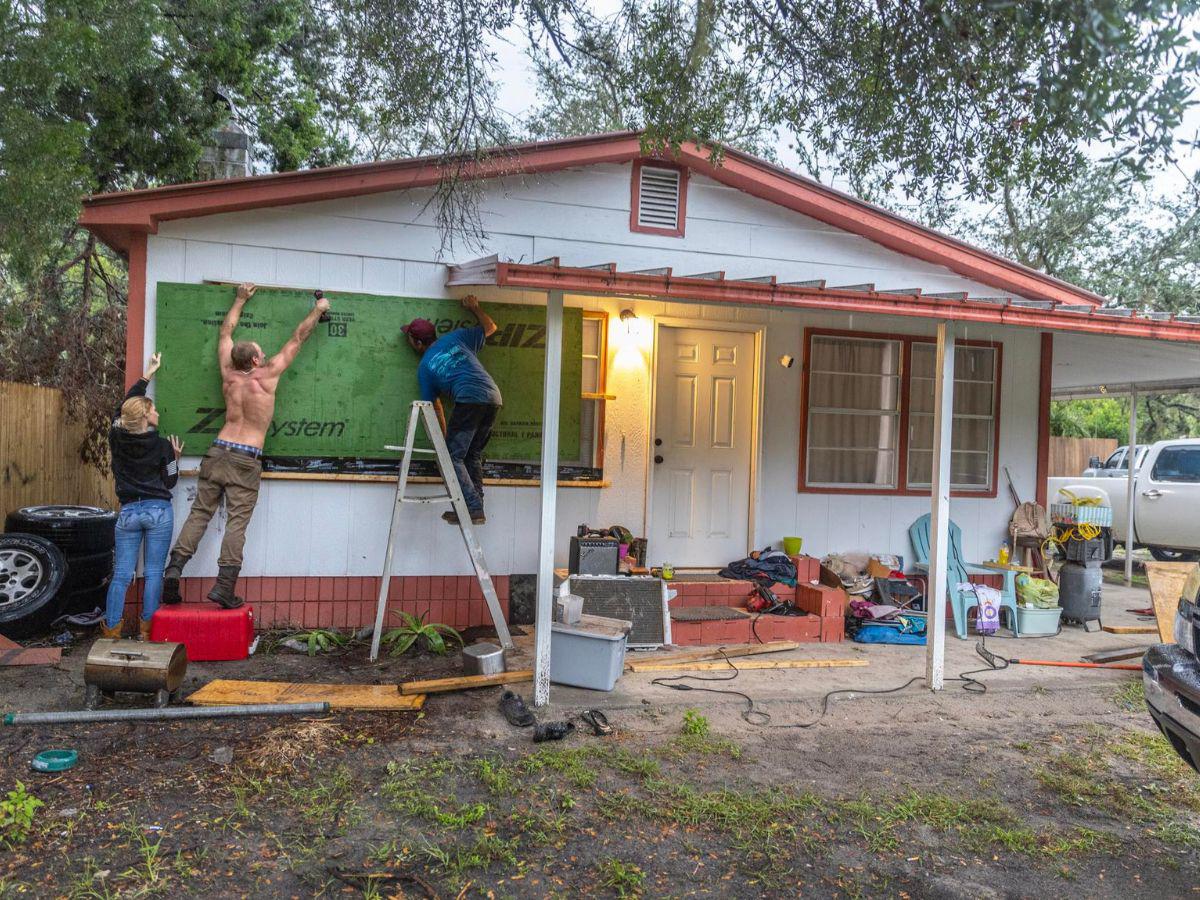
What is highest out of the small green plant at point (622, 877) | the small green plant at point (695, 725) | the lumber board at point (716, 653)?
the lumber board at point (716, 653)

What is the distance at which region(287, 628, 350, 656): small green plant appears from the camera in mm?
6199

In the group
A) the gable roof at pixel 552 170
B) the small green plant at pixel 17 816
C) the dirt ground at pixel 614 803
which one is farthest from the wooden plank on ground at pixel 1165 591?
the small green plant at pixel 17 816

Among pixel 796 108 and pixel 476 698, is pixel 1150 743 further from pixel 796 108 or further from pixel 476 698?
pixel 796 108

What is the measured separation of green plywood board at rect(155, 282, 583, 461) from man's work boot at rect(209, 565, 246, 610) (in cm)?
99

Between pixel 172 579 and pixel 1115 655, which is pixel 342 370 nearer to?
pixel 172 579

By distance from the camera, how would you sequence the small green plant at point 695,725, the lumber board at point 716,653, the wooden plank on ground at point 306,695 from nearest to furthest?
the small green plant at point 695,725, the wooden plank on ground at point 306,695, the lumber board at point 716,653

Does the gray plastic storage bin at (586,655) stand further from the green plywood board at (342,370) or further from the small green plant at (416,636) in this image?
the green plywood board at (342,370)

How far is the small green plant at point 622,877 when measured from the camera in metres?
3.15

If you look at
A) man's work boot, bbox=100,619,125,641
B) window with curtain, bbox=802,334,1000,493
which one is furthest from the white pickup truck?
man's work boot, bbox=100,619,125,641

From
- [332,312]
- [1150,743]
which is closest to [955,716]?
[1150,743]

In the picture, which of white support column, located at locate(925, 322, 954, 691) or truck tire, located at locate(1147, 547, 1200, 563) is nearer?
A: white support column, located at locate(925, 322, 954, 691)

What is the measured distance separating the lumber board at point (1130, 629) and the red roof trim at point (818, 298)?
295cm

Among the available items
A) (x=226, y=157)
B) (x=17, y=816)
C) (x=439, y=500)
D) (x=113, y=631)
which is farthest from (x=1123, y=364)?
(x=17, y=816)

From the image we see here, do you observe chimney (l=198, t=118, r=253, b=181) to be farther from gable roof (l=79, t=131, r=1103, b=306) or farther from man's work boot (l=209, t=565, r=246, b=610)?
man's work boot (l=209, t=565, r=246, b=610)
